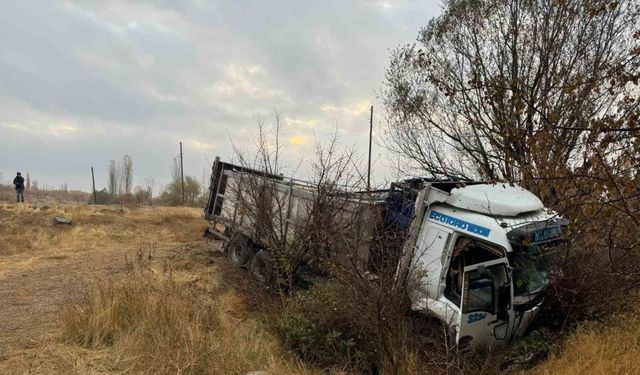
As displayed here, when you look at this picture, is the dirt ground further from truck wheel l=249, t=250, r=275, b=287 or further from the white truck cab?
the white truck cab

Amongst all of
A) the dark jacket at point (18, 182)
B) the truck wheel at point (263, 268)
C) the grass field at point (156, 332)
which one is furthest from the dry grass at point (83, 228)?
the truck wheel at point (263, 268)

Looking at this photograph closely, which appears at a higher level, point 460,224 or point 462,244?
point 460,224

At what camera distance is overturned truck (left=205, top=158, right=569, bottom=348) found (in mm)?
6066

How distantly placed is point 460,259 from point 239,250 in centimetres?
604

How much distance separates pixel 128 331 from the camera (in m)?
5.88

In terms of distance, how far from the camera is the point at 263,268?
32.5ft

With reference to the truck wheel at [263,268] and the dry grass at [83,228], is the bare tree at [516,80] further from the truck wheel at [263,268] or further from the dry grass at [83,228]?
the dry grass at [83,228]

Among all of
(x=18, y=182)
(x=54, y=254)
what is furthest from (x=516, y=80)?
(x=18, y=182)

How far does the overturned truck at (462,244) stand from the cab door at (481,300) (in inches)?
0.5

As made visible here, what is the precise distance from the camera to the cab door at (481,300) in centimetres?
600

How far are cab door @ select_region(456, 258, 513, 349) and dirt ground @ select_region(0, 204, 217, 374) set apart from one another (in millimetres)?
4976

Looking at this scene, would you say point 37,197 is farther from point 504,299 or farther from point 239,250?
point 504,299

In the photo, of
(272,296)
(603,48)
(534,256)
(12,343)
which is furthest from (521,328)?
(603,48)

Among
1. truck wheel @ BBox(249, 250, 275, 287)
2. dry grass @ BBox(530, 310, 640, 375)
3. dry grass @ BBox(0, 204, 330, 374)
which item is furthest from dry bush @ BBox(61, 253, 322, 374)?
dry grass @ BBox(530, 310, 640, 375)
